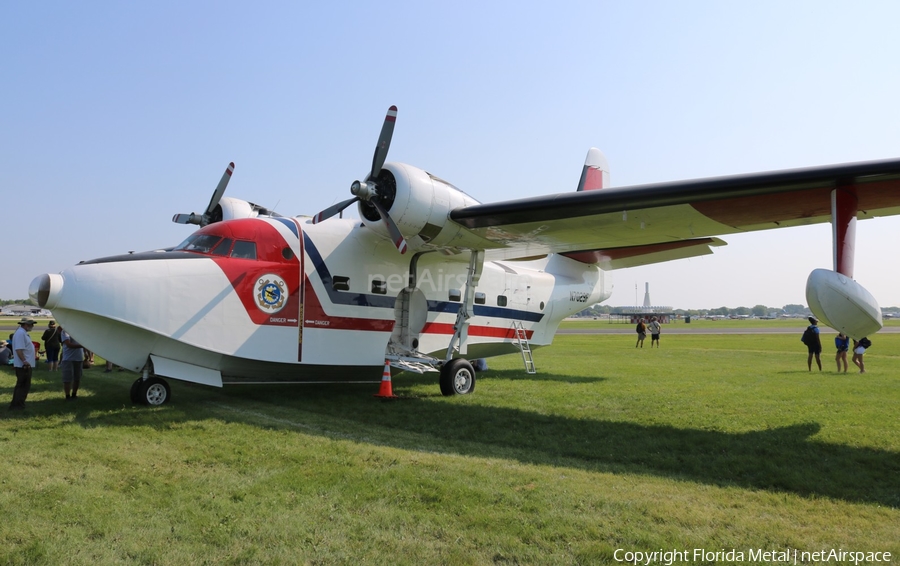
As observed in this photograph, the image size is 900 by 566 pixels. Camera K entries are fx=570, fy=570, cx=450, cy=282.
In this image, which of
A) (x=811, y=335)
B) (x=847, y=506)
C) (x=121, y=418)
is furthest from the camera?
(x=811, y=335)

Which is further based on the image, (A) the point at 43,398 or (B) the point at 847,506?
(A) the point at 43,398

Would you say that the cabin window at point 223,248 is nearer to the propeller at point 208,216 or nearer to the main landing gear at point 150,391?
the main landing gear at point 150,391

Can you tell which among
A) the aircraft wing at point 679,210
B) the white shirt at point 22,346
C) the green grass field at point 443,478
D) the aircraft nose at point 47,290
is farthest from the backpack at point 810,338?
the white shirt at point 22,346

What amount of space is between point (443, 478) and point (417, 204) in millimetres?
5244

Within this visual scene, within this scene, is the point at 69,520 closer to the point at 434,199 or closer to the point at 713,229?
the point at 434,199

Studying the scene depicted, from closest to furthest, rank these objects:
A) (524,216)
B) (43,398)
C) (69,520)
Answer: (69,520) → (524,216) → (43,398)

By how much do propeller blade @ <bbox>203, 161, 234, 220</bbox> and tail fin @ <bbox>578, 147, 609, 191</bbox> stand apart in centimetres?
934

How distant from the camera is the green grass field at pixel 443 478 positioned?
165 inches

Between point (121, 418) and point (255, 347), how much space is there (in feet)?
7.49

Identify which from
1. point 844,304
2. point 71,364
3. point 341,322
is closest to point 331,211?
point 341,322

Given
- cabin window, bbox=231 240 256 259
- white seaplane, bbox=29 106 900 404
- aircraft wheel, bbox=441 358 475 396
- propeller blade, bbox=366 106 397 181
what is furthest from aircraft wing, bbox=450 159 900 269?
cabin window, bbox=231 240 256 259

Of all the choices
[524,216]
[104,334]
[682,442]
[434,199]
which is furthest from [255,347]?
[682,442]

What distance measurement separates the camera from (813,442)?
7.30 m

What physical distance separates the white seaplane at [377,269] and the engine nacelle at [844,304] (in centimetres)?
2
